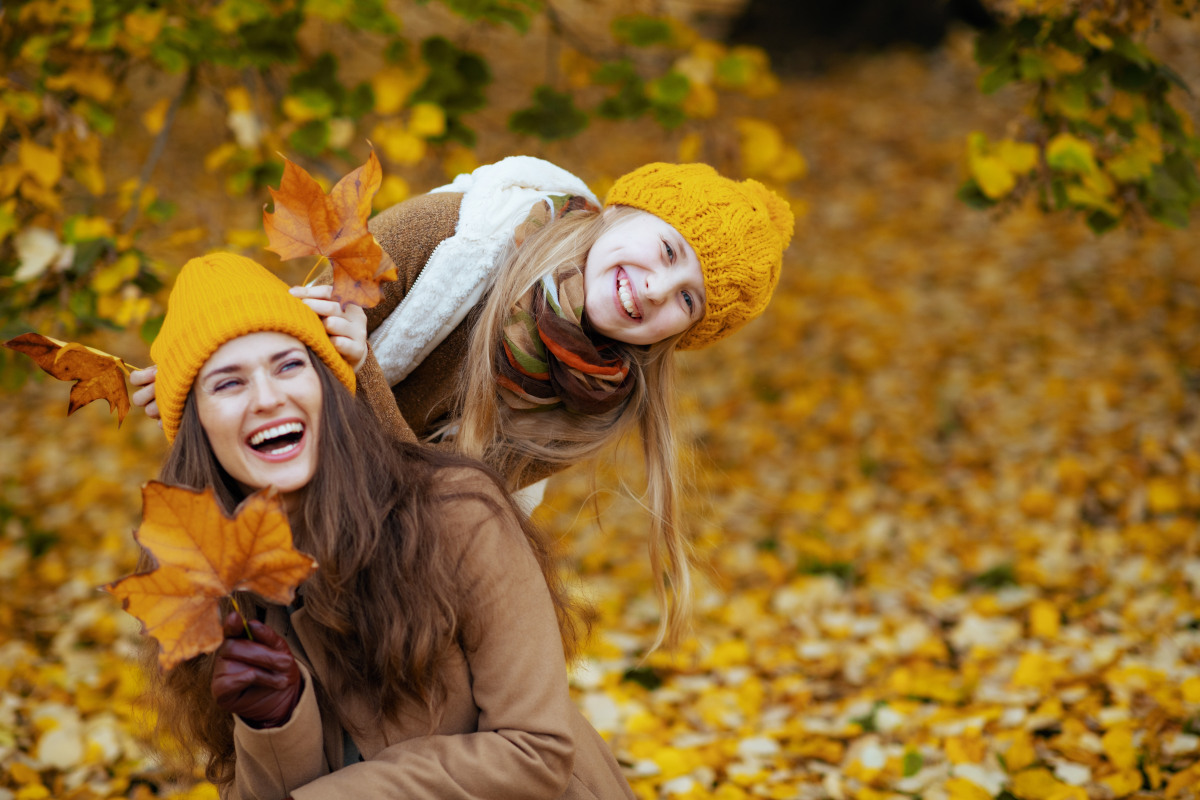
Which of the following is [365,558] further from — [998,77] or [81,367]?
[998,77]

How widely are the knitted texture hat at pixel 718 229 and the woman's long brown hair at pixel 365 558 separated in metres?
0.71

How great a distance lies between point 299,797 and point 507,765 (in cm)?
32

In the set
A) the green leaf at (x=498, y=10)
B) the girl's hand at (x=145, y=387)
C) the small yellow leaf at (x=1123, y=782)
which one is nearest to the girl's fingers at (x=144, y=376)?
the girl's hand at (x=145, y=387)

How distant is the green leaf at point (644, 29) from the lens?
301cm

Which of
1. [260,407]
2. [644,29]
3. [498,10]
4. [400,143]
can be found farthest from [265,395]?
[644,29]

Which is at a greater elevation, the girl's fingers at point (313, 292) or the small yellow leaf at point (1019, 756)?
the girl's fingers at point (313, 292)

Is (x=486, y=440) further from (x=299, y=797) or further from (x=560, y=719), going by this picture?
(x=299, y=797)

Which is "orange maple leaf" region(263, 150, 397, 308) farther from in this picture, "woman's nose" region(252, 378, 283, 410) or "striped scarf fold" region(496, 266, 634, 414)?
"striped scarf fold" region(496, 266, 634, 414)

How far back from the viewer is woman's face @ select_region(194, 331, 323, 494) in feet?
5.00

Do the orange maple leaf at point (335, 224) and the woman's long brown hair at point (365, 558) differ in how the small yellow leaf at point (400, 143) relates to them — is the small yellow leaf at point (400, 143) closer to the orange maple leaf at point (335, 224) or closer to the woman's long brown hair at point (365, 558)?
the orange maple leaf at point (335, 224)

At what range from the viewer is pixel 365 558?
5.20 feet

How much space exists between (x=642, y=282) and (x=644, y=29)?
1379 millimetres

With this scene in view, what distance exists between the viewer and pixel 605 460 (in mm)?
2393

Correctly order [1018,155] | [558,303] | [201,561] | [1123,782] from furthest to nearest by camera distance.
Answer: [1018,155] → [1123,782] → [558,303] → [201,561]
